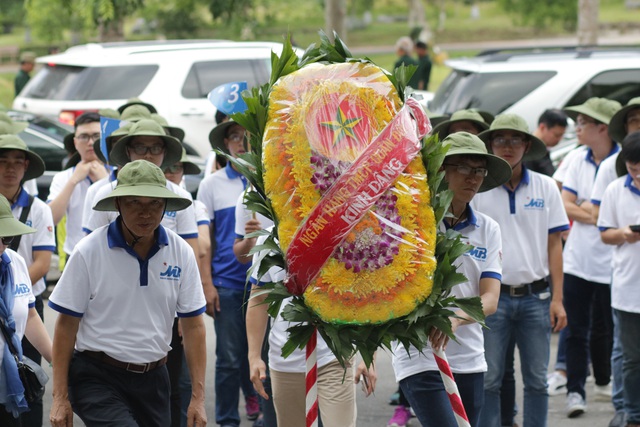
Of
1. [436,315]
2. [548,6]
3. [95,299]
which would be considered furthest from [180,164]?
[548,6]

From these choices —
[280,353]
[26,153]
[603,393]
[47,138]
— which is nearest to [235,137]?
[26,153]

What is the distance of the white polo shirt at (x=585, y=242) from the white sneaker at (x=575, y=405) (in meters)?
0.87

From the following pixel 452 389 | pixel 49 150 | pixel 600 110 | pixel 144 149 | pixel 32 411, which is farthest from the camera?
pixel 49 150

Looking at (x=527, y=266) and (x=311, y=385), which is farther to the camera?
(x=527, y=266)

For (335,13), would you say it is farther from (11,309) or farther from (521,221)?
(11,309)

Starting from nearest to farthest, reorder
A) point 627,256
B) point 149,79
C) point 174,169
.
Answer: point 627,256, point 174,169, point 149,79

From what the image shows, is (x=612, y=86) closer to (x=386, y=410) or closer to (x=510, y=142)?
(x=386, y=410)

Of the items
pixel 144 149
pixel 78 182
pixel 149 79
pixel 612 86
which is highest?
pixel 144 149

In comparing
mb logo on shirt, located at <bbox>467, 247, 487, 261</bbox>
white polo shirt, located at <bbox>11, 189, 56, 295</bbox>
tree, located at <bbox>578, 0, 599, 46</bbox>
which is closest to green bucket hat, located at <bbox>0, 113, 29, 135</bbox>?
white polo shirt, located at <bbox>11, 189, 56, 295</bbox>

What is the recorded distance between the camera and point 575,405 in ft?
27.3

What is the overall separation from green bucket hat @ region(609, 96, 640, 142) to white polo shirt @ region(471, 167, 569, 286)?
155 centimetres

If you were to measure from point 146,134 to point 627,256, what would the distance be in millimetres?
3235

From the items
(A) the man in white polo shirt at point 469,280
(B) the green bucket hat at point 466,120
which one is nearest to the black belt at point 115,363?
(A) the man in white polo shirt at point 469,280

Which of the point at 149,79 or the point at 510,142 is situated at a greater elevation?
the point at 510,142
